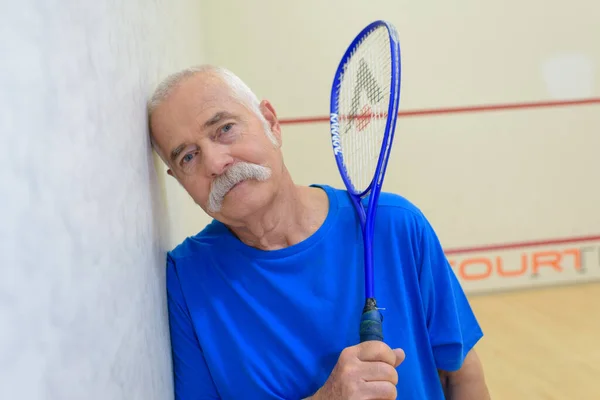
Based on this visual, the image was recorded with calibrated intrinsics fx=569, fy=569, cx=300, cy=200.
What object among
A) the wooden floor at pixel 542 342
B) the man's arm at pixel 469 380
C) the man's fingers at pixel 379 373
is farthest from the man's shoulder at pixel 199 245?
the wooden floor at pixel 542 342

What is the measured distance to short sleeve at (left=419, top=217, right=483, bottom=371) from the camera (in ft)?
3.58

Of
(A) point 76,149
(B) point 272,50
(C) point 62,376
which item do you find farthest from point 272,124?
(B) point 272,50

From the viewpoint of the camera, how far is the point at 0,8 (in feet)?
1.23

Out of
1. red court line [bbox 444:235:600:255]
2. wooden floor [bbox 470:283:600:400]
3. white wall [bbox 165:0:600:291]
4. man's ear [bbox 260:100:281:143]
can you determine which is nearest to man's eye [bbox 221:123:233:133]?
man's ear [bbox 260:100:281:143]

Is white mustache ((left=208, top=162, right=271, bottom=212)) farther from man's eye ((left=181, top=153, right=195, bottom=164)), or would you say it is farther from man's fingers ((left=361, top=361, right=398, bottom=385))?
man's fingers ((left=361, top=361, right=398, bottom=385))

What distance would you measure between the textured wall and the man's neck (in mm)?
221

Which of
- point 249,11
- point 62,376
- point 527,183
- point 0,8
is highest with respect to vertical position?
point 249,11

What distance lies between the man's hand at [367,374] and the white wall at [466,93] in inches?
80.4

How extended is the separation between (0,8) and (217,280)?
2.50 ft

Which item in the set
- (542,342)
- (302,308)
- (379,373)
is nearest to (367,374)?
(379,373)

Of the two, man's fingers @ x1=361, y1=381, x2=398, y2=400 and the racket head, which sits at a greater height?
the racket head

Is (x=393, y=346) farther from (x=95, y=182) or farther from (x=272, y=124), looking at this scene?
(x=95, y=182)

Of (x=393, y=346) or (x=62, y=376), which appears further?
(x=393, y=346)

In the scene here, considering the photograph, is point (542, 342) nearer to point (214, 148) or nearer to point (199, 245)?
Answer: point (199, 245)
